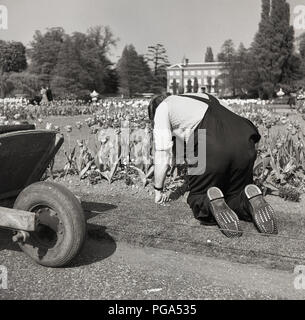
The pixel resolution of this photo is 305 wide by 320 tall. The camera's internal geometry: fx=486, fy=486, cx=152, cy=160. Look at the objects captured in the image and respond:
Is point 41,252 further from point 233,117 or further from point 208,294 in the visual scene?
point 233,117

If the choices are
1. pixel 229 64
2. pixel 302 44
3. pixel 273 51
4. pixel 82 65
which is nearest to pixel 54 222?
pixel 82 65

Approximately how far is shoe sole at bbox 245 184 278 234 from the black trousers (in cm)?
15

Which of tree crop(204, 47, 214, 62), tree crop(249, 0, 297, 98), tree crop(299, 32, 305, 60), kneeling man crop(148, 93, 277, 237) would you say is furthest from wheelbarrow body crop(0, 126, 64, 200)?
tree crop(204, 47, 214, 62)

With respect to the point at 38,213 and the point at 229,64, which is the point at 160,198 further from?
the point at 229,64

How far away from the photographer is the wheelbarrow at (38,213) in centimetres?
332

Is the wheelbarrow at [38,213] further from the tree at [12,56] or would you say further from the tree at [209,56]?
the tree at [209,56]

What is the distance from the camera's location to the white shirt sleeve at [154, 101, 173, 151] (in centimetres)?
433

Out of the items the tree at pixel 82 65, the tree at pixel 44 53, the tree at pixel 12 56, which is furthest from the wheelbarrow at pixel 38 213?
the tree at pixel 12 56

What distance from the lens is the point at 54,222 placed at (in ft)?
11.1

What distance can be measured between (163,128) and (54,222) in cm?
144

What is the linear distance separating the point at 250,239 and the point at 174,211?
107cm

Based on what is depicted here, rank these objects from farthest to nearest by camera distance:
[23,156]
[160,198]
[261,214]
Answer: [160,198] < [261,214] < [23,156]

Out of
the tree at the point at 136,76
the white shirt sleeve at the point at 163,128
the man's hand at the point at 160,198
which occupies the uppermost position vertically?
the tree at the point at 136,76

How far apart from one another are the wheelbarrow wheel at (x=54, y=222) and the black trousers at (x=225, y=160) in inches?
47.9
